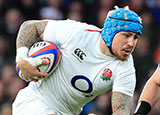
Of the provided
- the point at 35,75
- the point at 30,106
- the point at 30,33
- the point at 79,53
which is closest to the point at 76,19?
the point at 30,33

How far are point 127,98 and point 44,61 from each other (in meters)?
0.99

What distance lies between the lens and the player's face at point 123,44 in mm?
4945

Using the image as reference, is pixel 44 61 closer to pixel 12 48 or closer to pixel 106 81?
pixel 106 81

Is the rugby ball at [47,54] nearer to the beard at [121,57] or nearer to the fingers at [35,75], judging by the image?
the fingers at [35,75]

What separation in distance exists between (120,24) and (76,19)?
188 inches

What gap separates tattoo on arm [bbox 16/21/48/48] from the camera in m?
5.22

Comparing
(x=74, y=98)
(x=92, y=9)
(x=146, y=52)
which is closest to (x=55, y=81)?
(x=74, y=98)

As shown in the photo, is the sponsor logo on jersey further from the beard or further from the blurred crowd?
the blurred crowd

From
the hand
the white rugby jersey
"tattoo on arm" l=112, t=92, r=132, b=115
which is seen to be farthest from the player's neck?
the hand

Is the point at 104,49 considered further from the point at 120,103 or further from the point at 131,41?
the point at 120,103

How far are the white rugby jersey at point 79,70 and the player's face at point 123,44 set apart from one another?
0.10 metres

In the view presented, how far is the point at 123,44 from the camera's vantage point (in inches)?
195

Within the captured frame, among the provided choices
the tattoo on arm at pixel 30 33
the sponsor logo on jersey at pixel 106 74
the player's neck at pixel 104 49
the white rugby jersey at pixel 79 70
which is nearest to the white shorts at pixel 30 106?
the white rugby jersey at pixel 79 70

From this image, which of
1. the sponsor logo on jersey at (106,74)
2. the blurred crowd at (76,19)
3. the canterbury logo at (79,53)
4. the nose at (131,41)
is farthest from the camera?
the blurred crowd at (76,19)
